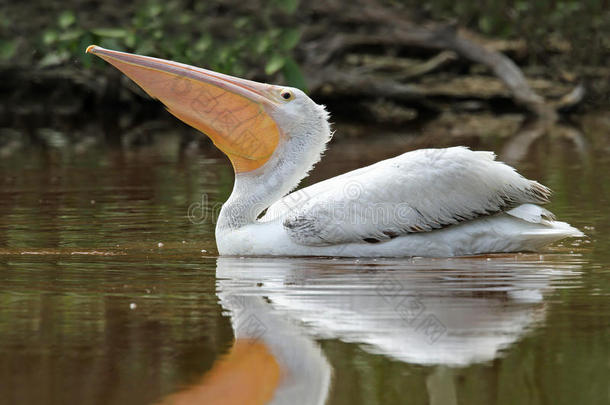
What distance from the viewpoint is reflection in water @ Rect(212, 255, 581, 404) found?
378 centimetres

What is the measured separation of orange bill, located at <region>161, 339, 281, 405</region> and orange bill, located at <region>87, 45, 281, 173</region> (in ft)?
7.51

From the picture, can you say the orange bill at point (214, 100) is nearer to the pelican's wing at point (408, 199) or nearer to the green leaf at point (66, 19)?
the pelican's wing at point (408, 199)

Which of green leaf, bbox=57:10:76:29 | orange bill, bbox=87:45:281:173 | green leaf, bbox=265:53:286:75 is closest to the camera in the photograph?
orange bill, bbox=87:45:281:173

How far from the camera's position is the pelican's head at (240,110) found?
235 inches

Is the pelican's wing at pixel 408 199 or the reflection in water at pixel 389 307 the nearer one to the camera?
the reflection in water at pixel 389 307

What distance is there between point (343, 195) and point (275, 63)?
23.1ft

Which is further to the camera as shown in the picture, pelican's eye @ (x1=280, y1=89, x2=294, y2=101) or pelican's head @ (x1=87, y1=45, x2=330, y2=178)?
pelican's eye @ (x1=280, y1=89, x2=294, y2=101)

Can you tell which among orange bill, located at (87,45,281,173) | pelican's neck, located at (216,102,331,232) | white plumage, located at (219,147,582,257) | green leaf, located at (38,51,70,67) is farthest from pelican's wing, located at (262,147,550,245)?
green leaf, located at (38,51,70,67)

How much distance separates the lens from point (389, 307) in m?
4.54

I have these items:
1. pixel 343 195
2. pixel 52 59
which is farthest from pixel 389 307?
pixel 52 59

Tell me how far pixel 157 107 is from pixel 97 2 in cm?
459

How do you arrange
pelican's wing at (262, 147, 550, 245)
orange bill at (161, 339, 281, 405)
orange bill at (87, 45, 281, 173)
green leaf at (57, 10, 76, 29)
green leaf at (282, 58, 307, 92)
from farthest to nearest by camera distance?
green leaf at (57, 10, 76, 29) < green leaf at (282, 58, 307, 92) < orange bill at (87, 45, 281, 173) < pelican's wing at (262, 147, 550, 245) < orange bill at (161, 339, 281, 405)

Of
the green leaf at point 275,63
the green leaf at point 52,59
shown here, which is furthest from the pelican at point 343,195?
the green leaf at point 52,59

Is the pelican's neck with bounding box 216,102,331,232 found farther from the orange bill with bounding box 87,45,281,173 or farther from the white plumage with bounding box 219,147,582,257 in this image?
the white plumage with bounding box 219,147,582,257
